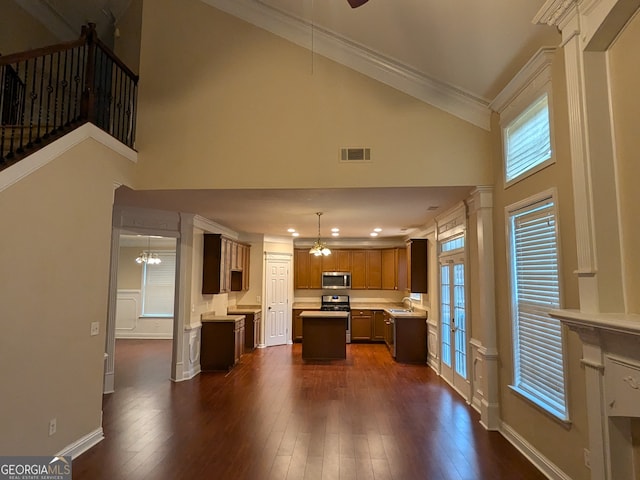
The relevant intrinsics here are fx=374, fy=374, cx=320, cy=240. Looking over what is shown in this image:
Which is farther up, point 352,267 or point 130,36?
point 130,36

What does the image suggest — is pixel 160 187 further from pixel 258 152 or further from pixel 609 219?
pixel 609 219

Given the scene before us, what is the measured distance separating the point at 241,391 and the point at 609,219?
4.80 meters

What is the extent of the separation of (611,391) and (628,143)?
57.0 inches

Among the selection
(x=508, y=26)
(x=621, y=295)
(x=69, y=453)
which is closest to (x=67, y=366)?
Answer: (x=69, y=453)

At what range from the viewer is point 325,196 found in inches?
189

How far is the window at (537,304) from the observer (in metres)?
2.97

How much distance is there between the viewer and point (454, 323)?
5695 millimetres

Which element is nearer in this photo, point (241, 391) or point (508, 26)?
point (508, 26)

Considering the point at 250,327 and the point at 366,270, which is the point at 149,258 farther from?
the point at 366,270

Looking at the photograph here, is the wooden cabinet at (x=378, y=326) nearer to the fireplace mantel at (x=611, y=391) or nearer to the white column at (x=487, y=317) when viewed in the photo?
the white column at (x=487, y=317)

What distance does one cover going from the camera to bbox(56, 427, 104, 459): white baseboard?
10.8 feet

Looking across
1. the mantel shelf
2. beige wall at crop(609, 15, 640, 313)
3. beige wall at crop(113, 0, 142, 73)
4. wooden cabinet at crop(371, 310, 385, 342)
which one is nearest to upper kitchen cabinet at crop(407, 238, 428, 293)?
wooden cabinet at crop(371, 310, 385, 342)

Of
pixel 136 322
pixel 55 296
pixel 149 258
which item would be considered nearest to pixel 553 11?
pixel 55 296

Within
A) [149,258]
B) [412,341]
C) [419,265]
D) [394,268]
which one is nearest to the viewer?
[412,341]
